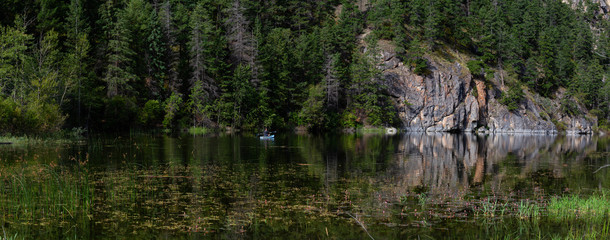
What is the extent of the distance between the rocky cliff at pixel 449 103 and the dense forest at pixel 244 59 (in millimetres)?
2585

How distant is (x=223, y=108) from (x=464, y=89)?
5368 cm

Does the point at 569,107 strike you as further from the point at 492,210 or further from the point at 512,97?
the point at 492,210

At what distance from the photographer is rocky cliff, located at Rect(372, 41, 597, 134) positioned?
9556cm

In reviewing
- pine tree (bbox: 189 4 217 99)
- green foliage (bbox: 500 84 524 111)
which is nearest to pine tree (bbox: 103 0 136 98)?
pine tree (bbox: 189 4 217 99)

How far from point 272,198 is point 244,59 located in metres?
67.4

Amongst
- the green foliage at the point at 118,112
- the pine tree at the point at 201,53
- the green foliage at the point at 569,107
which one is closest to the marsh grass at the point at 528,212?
the green foliage at the point at 118,112

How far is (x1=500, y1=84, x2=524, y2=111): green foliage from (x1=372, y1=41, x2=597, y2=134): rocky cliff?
102 cm

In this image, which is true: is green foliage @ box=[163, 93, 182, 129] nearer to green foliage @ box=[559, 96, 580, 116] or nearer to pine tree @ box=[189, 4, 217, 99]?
pine tree @ box=[189, 4, 217, 99]

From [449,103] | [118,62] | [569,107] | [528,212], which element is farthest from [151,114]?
[569,107]

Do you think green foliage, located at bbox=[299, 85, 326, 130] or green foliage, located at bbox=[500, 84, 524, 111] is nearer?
green foliage, located at bbox=[299, 85, 326, 130]

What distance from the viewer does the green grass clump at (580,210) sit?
14055mm

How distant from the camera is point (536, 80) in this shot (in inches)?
4392

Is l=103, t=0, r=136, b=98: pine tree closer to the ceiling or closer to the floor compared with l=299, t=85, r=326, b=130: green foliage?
closer to the ceiling

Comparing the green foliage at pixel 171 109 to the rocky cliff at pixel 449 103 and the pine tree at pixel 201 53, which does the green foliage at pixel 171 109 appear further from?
the rocky cliff at pixel 449 103
